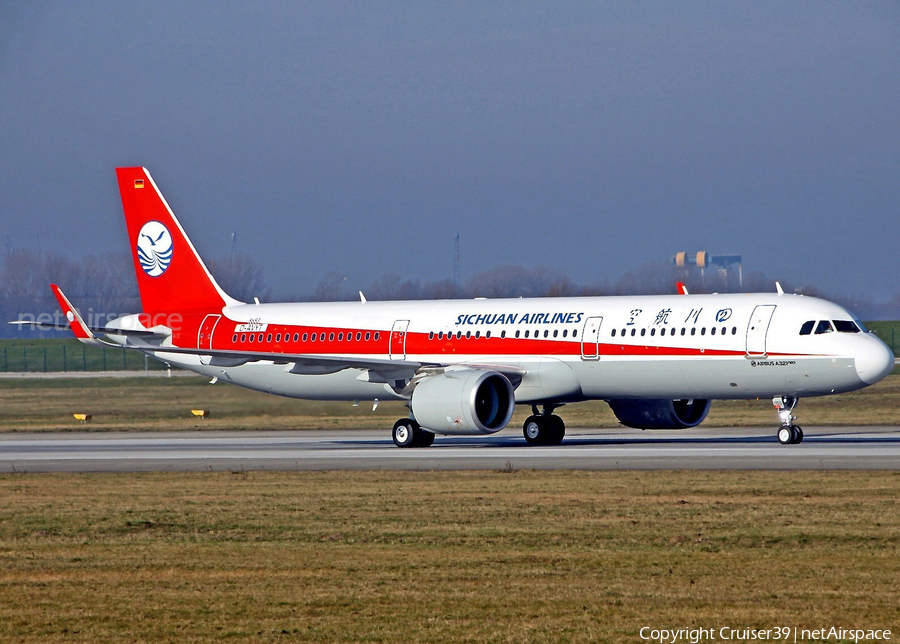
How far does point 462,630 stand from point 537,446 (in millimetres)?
24928

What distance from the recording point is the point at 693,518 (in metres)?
18.7

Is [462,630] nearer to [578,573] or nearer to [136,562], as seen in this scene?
[578,573]

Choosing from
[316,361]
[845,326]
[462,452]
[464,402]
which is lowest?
[462,452]

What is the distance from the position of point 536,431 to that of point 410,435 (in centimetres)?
364

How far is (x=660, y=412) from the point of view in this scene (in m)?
37.7

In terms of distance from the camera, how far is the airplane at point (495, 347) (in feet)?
109

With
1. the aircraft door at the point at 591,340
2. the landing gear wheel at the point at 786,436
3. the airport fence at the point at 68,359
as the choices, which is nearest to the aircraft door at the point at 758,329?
the landing gear wheel at the point at 786,436

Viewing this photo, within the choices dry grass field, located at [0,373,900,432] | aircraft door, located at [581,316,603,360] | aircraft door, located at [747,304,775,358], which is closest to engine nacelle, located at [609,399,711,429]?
aircraft door, located at [581,316,603,360]

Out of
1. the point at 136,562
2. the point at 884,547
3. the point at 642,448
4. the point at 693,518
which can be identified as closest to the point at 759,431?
the point at 642,448

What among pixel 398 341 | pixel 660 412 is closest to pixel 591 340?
pixel 660 412

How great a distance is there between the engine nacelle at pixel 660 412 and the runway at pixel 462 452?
0.54 meters

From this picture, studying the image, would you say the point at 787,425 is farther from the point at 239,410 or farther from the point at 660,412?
the point at 239,410

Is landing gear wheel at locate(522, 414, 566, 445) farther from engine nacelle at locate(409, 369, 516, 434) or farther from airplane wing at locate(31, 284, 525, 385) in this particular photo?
engine nacelle at locate(409, 369, 516, 434)

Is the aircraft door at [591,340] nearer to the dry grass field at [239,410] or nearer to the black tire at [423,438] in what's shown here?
the black tire at [423,438]
